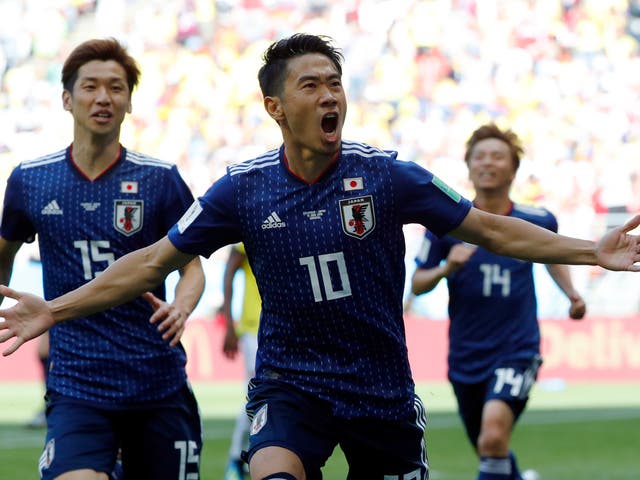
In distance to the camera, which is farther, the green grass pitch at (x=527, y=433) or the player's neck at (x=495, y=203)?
the green grass pitch at (x=527, y=433)

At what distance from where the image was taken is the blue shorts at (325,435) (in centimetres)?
473

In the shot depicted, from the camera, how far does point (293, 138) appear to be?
4.91 meters

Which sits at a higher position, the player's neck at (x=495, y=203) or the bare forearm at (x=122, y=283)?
the player's neck at (x=495, y=203)

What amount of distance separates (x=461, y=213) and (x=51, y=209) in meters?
2.03

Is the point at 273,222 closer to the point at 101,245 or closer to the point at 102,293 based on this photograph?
the point at 102,293

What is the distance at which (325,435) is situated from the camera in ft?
15.8

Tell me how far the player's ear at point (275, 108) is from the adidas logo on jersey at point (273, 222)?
0.45 meters

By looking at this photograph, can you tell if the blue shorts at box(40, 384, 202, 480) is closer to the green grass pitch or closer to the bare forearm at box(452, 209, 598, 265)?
the bare forearm at box(452, 209, 598, 265)

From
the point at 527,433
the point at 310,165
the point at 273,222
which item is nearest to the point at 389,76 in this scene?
the point at 527,433

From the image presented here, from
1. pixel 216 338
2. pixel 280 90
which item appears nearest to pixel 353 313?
pixel 280 90

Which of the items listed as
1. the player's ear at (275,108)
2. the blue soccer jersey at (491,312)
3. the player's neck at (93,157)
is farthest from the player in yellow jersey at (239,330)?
the player's ear at (275,108)

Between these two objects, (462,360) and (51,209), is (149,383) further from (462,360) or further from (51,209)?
(462,360)

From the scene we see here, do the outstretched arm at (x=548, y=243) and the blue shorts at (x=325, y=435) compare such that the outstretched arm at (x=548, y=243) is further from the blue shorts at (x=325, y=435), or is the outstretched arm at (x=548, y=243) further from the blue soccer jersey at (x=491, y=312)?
the blue soccer jersey at (x=491, y=312)

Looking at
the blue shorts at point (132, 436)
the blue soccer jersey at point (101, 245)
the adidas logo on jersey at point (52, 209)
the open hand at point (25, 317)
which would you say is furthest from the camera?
the adidas logo on jersey at point (52, 209)
